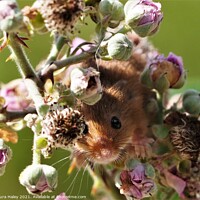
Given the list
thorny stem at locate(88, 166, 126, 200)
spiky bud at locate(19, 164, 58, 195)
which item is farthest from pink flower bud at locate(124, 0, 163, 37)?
thorny stem at locate(88, 166, 126, 200)

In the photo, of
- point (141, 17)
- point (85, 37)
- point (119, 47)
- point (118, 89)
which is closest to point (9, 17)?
point (119, 47)

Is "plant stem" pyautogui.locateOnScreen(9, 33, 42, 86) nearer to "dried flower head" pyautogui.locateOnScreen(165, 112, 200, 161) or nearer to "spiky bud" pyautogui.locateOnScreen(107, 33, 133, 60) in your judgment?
"spiky bud" pyautogui.locateOnScreen(107, 33, 133, 60)

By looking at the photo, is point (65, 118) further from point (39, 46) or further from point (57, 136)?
point (39, 46)

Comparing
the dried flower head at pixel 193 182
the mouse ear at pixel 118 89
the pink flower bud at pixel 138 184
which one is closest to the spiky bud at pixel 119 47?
the pink flower bud at pixel 138 184

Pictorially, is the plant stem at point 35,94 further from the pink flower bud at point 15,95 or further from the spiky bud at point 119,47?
the pink flower bud at point 15,95

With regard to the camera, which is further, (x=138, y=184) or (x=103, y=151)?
(x=103, y=151)

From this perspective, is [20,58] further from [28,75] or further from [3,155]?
[3,155]
